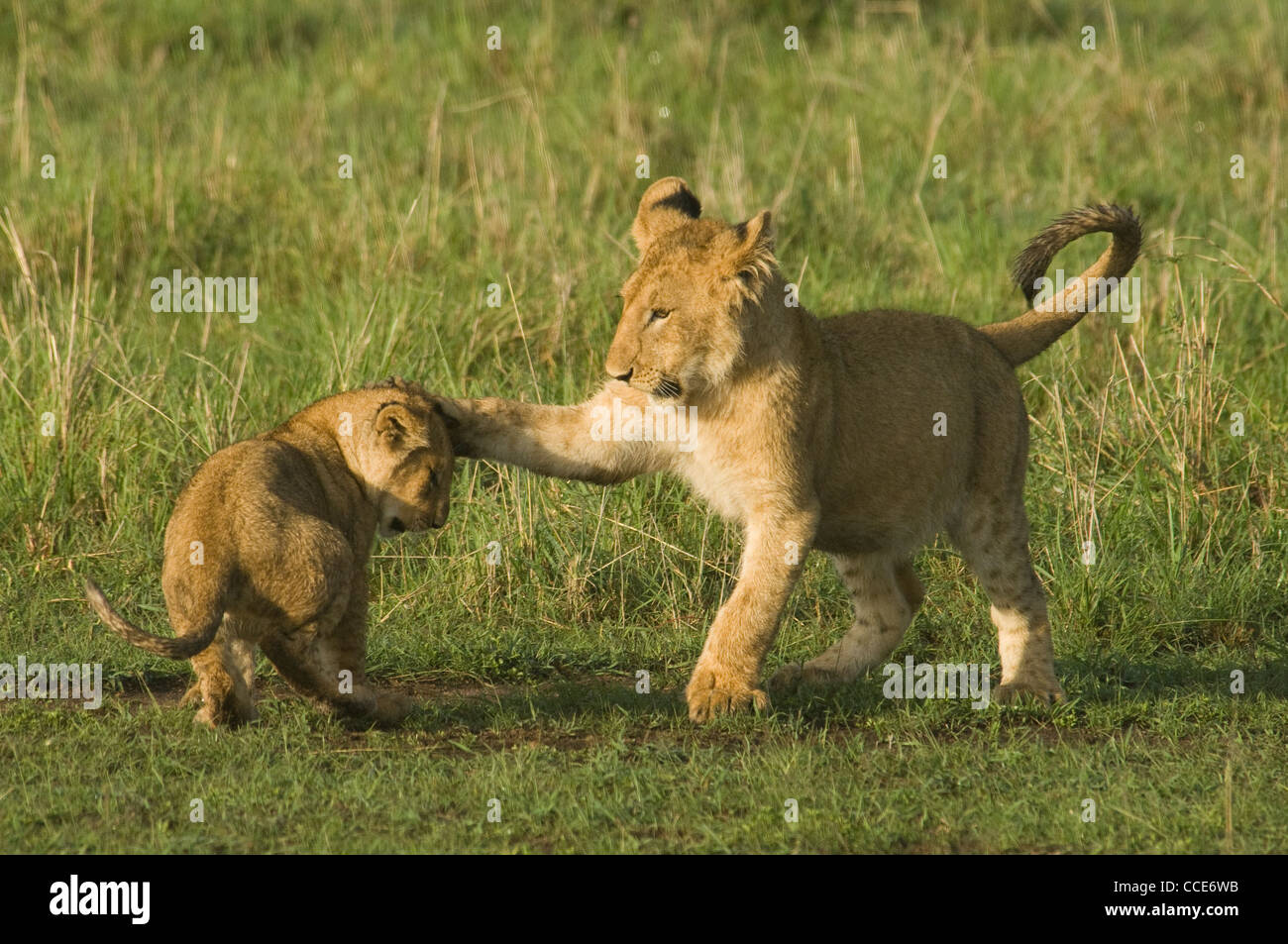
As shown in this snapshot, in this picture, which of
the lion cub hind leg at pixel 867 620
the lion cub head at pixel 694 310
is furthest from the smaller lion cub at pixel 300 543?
the lion cub hind leg at pixel 867 620

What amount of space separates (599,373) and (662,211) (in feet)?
7.72

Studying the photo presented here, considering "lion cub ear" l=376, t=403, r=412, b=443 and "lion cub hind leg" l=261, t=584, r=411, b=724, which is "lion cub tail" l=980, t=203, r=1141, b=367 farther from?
"lion cub hind leg" l=261, t=584, r=411, b=724

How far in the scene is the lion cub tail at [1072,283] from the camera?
6.11 meters

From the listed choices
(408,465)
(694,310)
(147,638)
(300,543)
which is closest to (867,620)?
(694,310)

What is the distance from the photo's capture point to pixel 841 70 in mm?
11914

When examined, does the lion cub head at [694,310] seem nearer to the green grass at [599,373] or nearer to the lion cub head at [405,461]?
the lion cub head at [405,461]

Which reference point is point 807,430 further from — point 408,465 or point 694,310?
point 408,465

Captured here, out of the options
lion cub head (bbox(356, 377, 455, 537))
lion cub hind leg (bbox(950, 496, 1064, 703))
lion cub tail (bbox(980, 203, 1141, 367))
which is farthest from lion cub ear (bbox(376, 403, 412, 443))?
lion cub tail (bbox(980, 203, 1141, 367))

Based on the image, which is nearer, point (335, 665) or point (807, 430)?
point (335, 665)

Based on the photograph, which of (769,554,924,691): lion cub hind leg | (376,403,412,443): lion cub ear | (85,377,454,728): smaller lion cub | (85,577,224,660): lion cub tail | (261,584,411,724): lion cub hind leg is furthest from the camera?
(769,554,924,691): lion cub hind leg

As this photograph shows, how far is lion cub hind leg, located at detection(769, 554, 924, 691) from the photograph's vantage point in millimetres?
6074

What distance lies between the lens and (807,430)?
554cm

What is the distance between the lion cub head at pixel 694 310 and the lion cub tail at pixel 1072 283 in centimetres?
122

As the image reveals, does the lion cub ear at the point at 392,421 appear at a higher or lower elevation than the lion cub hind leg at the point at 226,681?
higher
